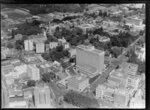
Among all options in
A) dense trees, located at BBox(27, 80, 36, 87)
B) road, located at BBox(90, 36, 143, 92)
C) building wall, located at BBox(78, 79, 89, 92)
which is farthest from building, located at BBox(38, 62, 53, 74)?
road, located at BBox(90, 36, 143, 92)

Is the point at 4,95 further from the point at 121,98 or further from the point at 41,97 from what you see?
the point at 121,98

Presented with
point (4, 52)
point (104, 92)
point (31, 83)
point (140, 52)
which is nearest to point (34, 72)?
point (31, 83)

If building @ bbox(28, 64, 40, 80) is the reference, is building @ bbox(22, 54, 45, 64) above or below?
above

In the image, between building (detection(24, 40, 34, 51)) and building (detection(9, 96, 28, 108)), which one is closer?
building (detection(9, 96, 28, 108))

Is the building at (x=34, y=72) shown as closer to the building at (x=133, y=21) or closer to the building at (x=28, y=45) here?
the building at (x=28, y=45)

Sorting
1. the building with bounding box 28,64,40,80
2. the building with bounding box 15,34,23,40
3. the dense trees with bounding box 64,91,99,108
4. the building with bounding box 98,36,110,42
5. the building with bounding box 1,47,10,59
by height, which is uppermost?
the building with bounding box 15,34,23,40

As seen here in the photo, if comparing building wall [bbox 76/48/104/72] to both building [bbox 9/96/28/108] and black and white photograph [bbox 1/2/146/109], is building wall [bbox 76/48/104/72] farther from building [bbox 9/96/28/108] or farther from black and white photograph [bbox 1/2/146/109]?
building [bbox 9/96/28/108]

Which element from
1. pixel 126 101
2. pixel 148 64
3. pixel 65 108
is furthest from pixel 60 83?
pixel 148 64

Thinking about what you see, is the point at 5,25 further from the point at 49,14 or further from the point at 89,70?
the point at 89,70
